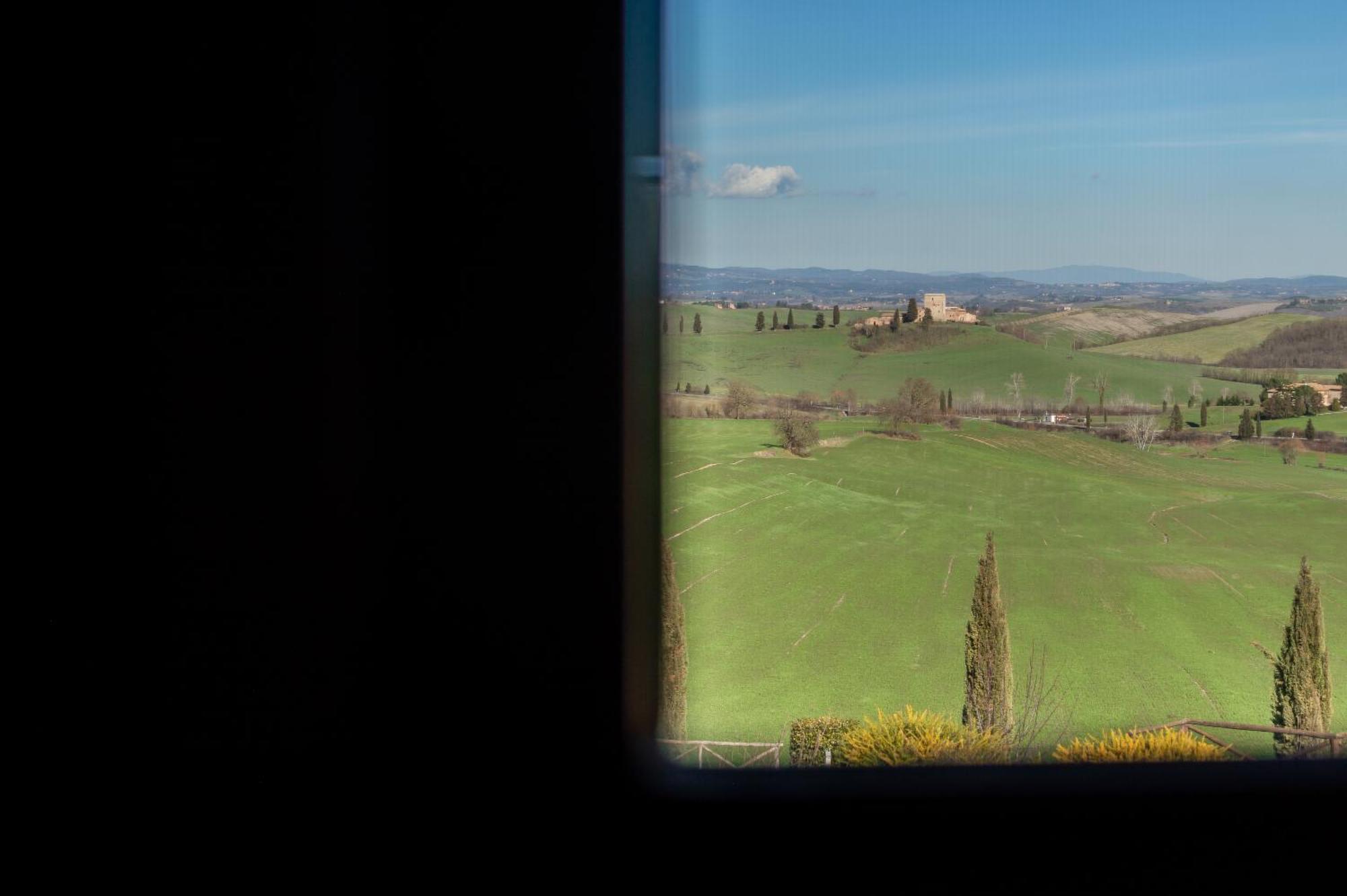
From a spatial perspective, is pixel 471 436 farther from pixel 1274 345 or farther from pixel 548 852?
pixel 1274 345

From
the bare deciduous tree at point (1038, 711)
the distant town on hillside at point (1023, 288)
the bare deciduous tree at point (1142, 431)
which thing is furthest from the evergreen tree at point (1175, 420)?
the bare deciduous tree at point (1038, 711)

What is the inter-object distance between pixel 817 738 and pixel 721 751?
0.22 m

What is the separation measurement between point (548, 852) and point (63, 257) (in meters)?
1.45

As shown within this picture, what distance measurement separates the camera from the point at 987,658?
2.28m

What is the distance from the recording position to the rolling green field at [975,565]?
228cm

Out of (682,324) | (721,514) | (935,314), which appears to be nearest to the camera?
(682,324)

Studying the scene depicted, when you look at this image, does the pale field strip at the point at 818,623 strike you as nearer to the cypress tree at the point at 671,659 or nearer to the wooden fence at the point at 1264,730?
the cypress tree at the point at 671,659

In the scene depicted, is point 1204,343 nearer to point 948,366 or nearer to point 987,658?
point 948,366

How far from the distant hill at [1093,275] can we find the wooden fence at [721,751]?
50.4 inches

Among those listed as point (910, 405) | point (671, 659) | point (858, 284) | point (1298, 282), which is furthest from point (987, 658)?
point (1298, 282)

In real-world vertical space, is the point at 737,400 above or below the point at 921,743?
above

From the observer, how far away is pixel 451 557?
208 cm

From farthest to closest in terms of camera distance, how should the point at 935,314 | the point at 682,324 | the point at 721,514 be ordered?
the point at 935,314 < the point at 721,514 < the point at 682,324

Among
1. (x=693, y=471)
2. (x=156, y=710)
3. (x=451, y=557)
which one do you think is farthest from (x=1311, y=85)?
(x=156, y=710)
